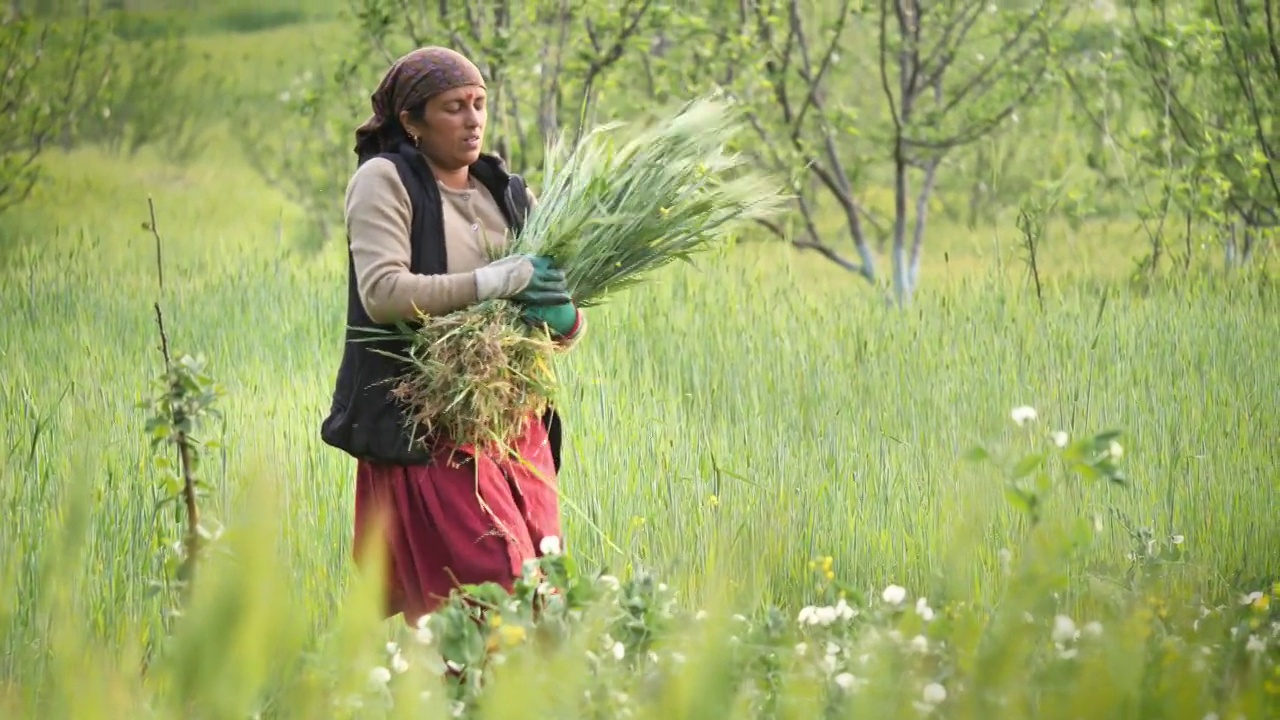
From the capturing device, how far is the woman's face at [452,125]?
10.5ft

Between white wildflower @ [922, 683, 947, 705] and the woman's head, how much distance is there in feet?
5.13

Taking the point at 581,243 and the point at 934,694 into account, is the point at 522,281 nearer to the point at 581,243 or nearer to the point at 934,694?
the point at 581,243

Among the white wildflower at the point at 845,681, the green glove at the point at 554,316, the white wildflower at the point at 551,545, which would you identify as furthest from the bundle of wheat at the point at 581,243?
the white wildflower at the point at 845,681

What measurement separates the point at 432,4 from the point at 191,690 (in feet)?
23.7

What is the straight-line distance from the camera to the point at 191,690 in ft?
5.51

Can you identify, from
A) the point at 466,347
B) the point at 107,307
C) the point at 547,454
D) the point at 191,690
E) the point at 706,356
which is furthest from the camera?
the point at 107,307

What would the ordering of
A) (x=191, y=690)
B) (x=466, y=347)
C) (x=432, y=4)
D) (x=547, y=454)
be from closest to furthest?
(x=191, y=690) → (x=466, y=347) → (x=547, y=454) → (x=432, y=4)

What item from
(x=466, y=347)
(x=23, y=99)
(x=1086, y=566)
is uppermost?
(x=23, y=99)

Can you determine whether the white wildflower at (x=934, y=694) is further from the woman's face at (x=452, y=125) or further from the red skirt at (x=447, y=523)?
the woman's face at (x=452, y=125)

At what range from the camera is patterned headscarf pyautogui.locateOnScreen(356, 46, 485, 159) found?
3.19m

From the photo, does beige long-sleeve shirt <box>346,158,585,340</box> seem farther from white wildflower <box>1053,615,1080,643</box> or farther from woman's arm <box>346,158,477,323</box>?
white wildflower <box>1053,615,1080,643</box>

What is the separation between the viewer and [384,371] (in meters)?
3.23

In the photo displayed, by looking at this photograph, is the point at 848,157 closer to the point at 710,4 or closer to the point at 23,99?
the point at 710,4

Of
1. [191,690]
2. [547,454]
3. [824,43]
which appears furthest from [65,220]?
[191,690]
